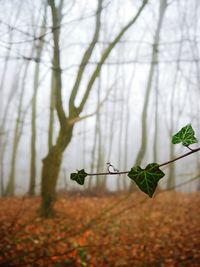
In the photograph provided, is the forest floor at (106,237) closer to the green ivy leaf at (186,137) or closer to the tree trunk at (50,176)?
the tree trunk at (50,176)

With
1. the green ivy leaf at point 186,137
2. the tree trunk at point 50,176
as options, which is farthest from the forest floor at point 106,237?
the green ivy leaf at point 186,137

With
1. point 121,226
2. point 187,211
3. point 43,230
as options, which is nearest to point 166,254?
point 121,226

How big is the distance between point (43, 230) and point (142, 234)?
8.45 feet

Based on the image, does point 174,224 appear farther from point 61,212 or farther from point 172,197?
point 172,197

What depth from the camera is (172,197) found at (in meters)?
12.2

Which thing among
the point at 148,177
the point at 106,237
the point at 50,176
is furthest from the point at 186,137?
the point at 50,176

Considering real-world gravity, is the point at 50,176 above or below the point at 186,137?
below

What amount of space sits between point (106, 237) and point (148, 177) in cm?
668

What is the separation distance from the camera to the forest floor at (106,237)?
542 centimetres

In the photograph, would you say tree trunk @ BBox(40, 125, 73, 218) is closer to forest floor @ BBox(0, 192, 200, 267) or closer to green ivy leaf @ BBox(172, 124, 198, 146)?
forest floor @ BBox(0, 192, 200, 267)

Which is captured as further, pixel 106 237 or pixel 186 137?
pixel 106 237

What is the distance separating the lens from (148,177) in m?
0.84

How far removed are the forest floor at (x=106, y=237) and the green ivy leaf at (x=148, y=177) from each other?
3.40 metres

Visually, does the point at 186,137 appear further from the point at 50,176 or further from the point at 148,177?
the point at 50,176
